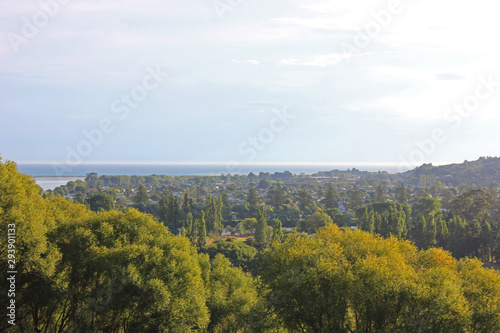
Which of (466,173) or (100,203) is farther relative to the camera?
(466,173)

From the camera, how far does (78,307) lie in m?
15.2

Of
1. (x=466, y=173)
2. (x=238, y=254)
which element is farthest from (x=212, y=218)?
(x=466, y=173)

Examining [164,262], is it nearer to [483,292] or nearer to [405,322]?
[405,322]

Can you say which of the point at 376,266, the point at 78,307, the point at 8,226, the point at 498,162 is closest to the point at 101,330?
the point at 78,307

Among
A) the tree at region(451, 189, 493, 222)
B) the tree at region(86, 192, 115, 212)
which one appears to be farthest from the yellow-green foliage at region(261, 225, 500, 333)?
the tree at region(451, 189, 493, 222)

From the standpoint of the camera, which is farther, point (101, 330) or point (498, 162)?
point (498, 162)

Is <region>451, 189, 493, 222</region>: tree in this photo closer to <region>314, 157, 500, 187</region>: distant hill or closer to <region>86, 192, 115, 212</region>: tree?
<region>86, 192, 115, 212</region>: tree

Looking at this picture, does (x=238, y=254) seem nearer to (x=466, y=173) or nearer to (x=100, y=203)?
(x=100, y=203)

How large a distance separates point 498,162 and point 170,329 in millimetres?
193214

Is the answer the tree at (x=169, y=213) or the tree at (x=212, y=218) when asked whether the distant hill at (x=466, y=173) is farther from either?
the tree at (x=169, y=213)

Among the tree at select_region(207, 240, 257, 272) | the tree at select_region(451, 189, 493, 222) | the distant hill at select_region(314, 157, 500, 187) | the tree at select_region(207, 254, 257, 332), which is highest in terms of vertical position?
the distant hill at select_region(314, 157, 500, 187)

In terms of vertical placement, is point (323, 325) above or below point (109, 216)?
below

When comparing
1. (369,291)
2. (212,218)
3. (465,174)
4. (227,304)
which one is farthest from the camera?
(465,174)

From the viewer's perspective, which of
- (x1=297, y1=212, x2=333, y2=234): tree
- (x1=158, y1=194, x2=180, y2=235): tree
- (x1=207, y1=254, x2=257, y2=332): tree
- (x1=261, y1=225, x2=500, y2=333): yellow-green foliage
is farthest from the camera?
(x1=158, y1=194, x2=180, y2=235): tree
